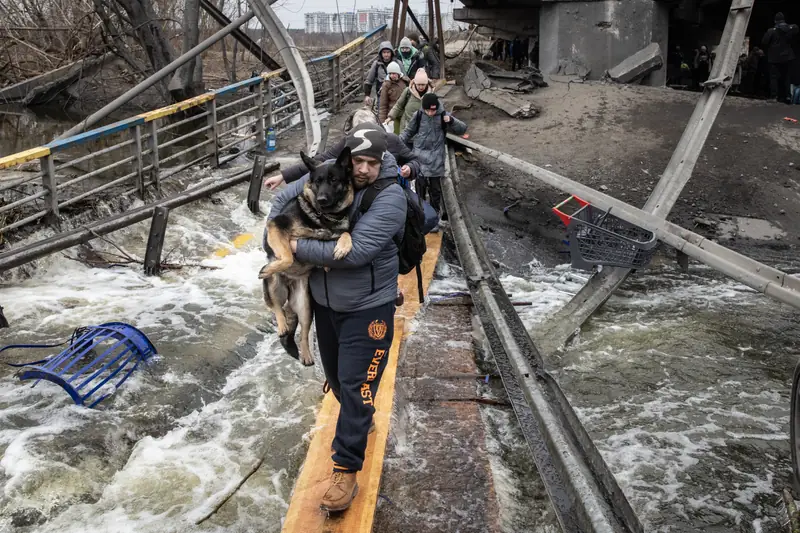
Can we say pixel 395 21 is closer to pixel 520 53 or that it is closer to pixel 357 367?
pixel 520 53

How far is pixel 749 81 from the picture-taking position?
63.9ft

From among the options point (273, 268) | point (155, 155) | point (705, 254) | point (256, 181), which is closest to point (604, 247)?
point (705, 254)

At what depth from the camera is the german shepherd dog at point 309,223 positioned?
3.50 meters

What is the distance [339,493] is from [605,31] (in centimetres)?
1494

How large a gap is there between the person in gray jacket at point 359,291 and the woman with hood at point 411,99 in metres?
5.35

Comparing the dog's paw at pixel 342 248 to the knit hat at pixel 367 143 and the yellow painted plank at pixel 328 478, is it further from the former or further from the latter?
the yellow painted plank at pixel 328 478

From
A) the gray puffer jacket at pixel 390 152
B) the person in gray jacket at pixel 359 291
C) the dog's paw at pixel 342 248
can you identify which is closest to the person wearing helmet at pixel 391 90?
the gray puffer jacket at pixel 390 152

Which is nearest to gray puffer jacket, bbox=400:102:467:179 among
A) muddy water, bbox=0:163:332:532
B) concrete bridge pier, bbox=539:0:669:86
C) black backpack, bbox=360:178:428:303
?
muddy water, bbox=0:163:332:532

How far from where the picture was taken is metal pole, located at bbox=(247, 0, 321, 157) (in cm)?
941

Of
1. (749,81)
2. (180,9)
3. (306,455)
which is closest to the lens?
(306,455)

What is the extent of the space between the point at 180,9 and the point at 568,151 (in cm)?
1478

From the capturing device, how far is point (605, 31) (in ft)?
53.9

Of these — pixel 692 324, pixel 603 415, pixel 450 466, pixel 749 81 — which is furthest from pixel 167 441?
pixel 749 81

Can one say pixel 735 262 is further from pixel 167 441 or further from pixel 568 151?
pixel 568 151
